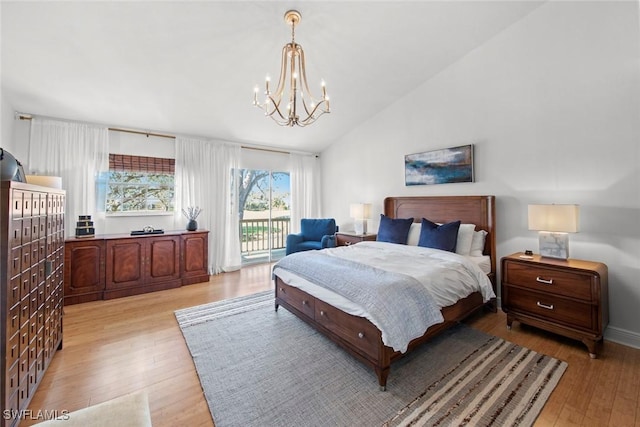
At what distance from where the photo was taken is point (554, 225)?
2.53 meters

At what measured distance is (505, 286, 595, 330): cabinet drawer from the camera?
2.27 metres

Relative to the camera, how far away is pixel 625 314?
2.48 m

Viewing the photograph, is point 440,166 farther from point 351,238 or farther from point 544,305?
point 544,305

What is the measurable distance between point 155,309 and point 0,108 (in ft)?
9.06

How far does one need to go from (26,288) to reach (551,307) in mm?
4059

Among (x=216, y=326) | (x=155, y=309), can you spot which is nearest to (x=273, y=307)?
(x=216, y=326)

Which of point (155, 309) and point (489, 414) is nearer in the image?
point (489, 414)

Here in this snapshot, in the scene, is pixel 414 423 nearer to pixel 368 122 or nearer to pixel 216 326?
pixel 216 326

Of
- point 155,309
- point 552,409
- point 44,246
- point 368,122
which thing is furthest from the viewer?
point 368,122

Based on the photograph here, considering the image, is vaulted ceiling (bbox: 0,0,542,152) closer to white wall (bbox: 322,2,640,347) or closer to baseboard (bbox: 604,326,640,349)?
white wall (bbox: 322,2,640,347)

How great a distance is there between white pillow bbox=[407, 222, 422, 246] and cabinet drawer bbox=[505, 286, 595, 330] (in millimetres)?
1191

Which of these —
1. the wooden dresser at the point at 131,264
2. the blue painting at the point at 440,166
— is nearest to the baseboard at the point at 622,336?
the blue painting at the point at 440,166

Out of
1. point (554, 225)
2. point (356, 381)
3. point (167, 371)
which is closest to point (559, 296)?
point (554, 225)

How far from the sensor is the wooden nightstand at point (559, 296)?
87.4 inches
